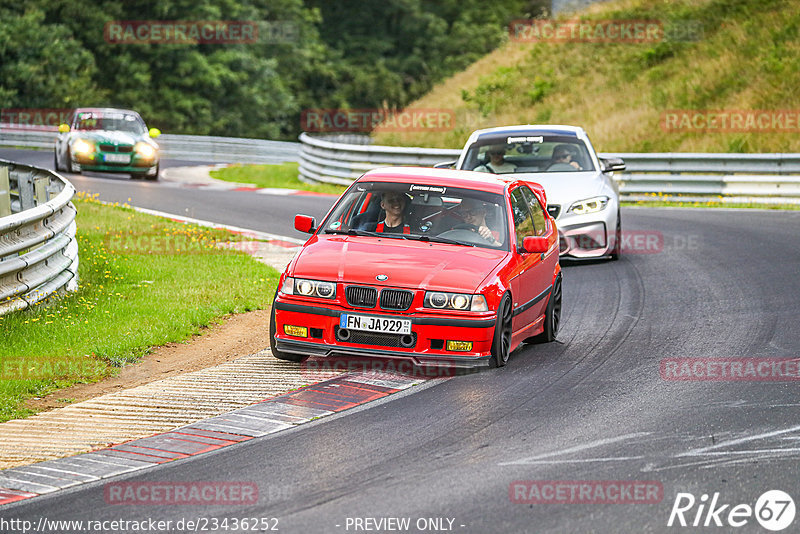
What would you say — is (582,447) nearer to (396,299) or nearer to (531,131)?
(396,299)

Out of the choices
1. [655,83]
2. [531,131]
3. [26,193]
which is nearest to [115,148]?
[26,193]

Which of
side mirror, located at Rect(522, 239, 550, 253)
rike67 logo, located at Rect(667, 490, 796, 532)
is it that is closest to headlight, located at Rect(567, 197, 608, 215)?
side mirror, located at Rect(522, 239, 550, 253)

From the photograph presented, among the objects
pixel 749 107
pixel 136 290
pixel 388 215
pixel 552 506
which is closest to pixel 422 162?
pixel 749 107

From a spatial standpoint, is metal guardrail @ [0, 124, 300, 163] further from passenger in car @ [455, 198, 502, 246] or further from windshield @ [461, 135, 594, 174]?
passenger in car @ [455, 198, 502, 246]

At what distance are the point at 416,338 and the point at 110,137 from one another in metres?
19.9

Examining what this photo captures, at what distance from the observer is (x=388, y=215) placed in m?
9.79

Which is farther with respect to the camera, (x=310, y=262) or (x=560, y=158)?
Result: (x=560, y=158)

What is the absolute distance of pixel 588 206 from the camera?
47.1 feet

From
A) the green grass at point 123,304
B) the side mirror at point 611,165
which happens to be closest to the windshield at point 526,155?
the side mirror at point 611,165

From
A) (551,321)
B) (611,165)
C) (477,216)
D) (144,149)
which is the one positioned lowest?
(144,149)

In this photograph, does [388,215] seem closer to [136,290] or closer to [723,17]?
[136,290]

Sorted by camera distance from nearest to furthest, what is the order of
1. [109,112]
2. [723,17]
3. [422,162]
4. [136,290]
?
[136,290], [422,162], [109,112], [723,17]

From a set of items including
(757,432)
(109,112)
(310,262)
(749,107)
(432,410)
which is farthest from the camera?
(749,107)

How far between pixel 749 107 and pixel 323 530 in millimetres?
26893
